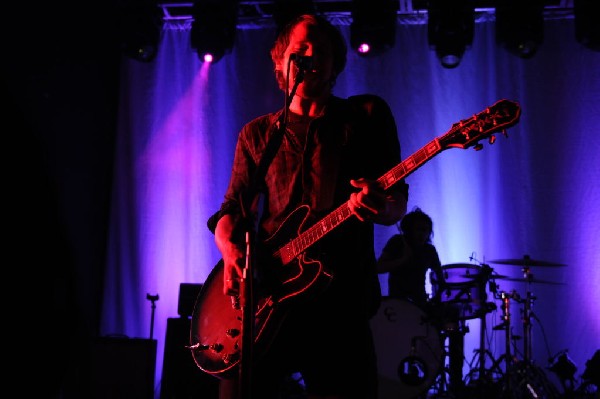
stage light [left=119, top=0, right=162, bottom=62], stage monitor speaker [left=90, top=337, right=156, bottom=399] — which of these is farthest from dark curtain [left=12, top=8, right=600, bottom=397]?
stage monitor speaker [left=90, top=337, right=156, bottom=399]

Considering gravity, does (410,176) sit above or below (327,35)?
above

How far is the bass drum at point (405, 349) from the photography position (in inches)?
232

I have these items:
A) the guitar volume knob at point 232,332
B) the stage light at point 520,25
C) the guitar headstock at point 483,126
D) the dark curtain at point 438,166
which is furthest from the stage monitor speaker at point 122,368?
the stage light at point 520,25

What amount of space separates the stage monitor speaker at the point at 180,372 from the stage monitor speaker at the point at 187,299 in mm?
104

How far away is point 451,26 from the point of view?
6.49m

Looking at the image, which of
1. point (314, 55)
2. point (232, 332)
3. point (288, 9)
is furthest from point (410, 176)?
point (232, 332)

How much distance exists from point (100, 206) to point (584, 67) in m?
5.76

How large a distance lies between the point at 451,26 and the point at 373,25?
0.78 metres

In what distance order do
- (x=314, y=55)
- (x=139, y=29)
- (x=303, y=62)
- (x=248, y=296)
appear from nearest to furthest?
(x=248, y=296)
(x=303, y=62)
(x=314, y=55)
(x=139, y=29)

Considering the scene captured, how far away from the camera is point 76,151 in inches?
256

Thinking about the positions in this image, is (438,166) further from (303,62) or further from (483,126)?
(303,62)

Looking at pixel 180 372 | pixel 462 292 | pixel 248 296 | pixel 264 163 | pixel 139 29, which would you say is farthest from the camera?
pixel 139 29

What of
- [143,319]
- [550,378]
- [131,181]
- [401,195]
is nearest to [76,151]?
[131,181]

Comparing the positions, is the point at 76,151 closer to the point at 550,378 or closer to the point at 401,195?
the point at 401,195
